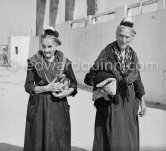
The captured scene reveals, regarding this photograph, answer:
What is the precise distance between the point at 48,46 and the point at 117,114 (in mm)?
955

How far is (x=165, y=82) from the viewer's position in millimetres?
7953

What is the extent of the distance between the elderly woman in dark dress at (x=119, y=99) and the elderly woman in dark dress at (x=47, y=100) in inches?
13.4

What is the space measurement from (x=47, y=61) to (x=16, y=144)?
2283 millimetres

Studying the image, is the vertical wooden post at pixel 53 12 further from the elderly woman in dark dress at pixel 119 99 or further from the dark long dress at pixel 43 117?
the elderly woman in dark dress at pixel 119 99

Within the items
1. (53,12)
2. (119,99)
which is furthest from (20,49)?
(119,99)

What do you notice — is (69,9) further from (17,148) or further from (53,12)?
(17,148)

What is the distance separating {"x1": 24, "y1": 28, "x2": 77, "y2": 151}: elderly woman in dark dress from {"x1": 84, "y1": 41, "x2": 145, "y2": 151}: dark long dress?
336mm

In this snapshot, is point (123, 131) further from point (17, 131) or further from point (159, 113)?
point (159, 113)

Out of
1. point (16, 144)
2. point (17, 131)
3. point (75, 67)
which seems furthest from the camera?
point (75, 67)

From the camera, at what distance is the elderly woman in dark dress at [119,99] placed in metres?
2.96

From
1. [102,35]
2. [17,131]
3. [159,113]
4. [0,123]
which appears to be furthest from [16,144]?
[102,35]

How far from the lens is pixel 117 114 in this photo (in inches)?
117

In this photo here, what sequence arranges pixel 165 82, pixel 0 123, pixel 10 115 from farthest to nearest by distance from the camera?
pixel 165 82
pixel 10 115
pixel 0 123

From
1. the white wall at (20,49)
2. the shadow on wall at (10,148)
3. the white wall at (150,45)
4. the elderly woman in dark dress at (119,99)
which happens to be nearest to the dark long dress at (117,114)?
the elderly woman in dark dress at (119,99)
